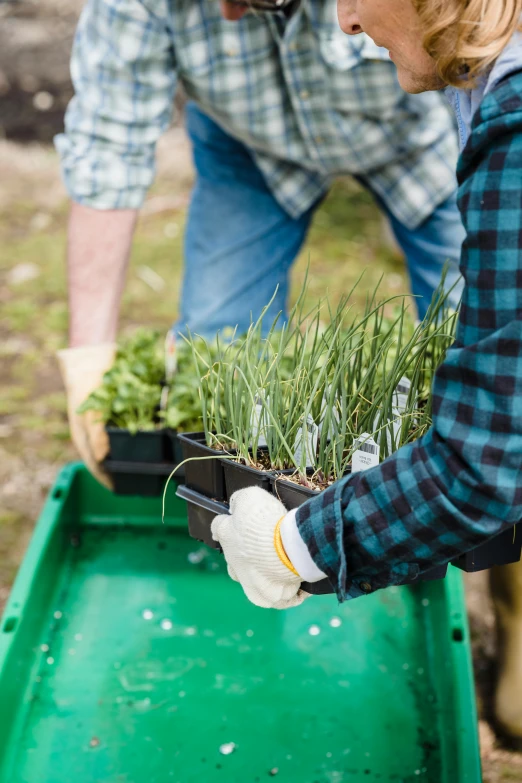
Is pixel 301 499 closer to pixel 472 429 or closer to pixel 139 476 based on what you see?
pixel 472 429

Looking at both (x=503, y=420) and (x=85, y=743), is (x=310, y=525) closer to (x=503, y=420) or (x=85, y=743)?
(x=503, y=420)

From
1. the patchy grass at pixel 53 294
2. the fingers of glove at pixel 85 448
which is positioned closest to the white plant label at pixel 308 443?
the fingers of glove at pixel 85 448

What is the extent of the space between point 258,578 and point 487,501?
1.14 ft

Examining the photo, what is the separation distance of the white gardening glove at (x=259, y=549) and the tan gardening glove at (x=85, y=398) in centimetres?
75

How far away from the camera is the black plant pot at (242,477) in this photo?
1185 millimetres

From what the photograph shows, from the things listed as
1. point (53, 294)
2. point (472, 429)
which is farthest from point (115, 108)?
point (53, 294)

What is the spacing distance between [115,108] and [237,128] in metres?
0.30

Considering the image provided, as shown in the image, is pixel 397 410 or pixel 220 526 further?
pixel 397 410

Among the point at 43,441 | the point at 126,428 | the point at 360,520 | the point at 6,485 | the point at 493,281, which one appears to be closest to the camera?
the point at 493,281

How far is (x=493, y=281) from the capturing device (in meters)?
0.80

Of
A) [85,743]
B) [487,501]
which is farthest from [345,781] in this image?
[487,501]

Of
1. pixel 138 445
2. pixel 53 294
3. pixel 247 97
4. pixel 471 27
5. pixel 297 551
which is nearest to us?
pixel 471 27

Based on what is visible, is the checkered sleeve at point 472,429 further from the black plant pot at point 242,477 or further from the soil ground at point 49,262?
the soil ground at point 49,262

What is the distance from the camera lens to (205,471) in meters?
1.29
